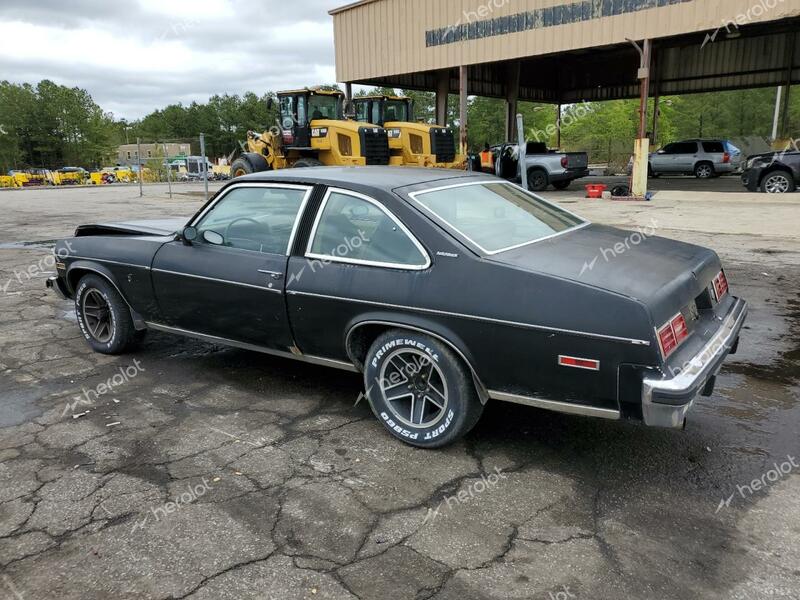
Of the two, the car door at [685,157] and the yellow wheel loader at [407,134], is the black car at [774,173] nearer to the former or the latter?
the yellow wheel loader at [407,134]

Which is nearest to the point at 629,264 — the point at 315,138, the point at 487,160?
the point at 315,138

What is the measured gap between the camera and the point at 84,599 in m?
2.29

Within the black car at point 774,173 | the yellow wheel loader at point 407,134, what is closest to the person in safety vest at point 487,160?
the yellow wheel loader at point 407,134

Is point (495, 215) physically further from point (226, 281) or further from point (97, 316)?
point (97, 316)

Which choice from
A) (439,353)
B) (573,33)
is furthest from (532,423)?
(573,33)

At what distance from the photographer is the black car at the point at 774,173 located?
17.1m

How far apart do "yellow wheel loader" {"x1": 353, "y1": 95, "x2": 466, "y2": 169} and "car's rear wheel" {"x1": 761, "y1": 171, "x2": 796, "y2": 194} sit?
30.7 ft

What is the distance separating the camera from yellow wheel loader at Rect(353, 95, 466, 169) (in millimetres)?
20312

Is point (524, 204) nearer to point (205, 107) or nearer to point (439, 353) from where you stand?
point (439, 353)

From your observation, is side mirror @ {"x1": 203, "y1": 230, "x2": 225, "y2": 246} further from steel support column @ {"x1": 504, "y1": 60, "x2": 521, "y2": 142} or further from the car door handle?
steel support column @ {"x1": 504, "y1": 60, "x2": 521, "y2": 142}

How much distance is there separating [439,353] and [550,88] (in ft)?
121

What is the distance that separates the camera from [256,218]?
4.13 m

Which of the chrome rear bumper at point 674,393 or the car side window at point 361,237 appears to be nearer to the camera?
the chrome rear bumper at point 674,393

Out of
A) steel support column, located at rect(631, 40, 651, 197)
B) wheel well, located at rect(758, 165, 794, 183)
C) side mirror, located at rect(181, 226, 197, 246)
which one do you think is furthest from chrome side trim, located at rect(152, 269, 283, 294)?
wheel well, located at rect(758, 165, 794, 183)
